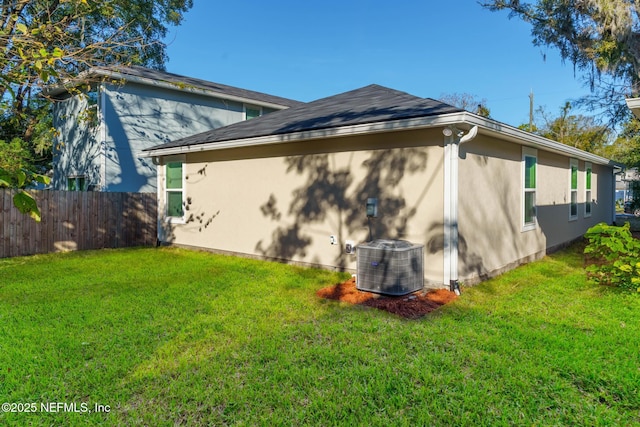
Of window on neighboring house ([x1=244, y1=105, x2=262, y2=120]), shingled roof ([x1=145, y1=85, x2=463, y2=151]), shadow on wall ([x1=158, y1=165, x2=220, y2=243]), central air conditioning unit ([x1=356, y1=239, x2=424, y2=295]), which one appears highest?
window on neighboring house ([x1=244, y1=105, x2=262, y2=120])

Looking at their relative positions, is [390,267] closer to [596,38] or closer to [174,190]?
[174,190]

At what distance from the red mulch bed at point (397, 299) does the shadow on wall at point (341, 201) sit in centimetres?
108

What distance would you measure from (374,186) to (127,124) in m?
9.10

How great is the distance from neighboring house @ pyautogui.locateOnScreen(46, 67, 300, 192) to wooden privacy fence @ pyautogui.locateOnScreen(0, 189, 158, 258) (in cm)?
159

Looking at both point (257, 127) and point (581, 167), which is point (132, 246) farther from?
point (581, 167)

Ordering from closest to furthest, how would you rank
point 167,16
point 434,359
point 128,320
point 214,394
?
point 214,394 → point 434,359 → point 128,320 → point 167,16

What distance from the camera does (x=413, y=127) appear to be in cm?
547

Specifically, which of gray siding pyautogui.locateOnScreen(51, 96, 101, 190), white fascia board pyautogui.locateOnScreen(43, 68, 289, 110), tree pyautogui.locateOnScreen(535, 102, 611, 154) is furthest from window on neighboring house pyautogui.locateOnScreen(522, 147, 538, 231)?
tree pyautogui.locateOnScreen(535, 102, 611, 154)

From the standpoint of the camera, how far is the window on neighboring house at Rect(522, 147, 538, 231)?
25.0ft

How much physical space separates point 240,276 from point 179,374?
11.6 ft

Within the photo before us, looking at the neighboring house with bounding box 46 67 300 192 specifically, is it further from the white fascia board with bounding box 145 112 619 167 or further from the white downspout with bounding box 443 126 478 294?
the white downspout with bounding box 443 126 478 294

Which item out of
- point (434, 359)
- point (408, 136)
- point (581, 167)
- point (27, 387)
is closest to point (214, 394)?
point (27, 387)

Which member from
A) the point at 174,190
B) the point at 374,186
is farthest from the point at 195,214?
the point at 374,186

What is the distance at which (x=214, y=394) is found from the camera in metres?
2.75
